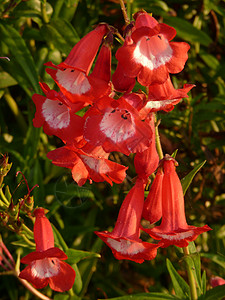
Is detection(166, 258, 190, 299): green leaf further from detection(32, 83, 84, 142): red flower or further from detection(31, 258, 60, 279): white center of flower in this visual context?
detection(32, 83, 84, 142): red flower

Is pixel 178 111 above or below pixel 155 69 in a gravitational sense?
below

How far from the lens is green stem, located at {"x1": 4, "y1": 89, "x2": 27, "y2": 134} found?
230cm

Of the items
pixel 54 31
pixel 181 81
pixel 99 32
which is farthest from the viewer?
pixel 181 81

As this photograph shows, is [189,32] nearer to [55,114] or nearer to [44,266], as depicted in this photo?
[55,114]

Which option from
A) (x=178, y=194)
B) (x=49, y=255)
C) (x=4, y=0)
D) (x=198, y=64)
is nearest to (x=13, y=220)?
(x=49, y=255)

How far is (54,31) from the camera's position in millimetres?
1935

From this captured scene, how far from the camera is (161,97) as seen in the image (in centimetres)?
123

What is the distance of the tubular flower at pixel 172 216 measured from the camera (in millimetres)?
1362

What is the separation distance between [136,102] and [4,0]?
3.38 feet

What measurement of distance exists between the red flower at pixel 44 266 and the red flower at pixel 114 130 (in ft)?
1.51

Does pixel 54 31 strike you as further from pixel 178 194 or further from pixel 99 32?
pixel 178 194

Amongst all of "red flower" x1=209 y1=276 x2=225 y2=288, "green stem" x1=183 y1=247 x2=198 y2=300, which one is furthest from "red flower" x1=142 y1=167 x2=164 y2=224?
"red flower" x1=209 y1=276 x2=225 y2=288

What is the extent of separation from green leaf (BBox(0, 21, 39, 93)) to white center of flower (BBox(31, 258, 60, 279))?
0.69 metres

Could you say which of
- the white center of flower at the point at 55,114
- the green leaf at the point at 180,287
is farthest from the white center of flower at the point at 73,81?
the green leaf at the point at 180,287
